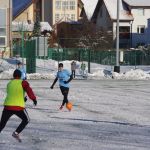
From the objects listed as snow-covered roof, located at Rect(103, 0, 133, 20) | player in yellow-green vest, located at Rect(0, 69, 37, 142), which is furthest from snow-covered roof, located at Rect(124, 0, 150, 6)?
player in yellow-green vest, located at Rect(0, 69, 37, 142)

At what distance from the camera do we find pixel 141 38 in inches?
3219

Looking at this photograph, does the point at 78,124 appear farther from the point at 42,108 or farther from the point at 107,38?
the point at 107,38

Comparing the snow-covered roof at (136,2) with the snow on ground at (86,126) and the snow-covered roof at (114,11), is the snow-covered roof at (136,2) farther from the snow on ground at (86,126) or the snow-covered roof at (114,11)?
the snow on ground at (86,126)

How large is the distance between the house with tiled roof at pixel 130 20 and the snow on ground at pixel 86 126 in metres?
57.3

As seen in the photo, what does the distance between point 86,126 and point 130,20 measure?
218ft

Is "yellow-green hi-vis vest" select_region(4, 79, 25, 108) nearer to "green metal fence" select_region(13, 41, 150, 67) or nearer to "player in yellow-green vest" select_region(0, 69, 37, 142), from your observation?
"player in yellow-green vest" select_region(0, 69, 37, 142)

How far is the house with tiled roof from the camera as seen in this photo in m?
80.1

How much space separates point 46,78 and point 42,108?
2061 centimetres

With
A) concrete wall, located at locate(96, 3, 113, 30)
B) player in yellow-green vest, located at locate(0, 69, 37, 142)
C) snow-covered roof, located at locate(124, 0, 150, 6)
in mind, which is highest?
snow-covered roof, located at locate(124, 0, 150, 6)

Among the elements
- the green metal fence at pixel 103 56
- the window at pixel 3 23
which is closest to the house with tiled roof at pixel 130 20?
the green metal fence at pixel 103 56

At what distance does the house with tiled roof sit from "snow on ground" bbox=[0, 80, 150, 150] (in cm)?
5725

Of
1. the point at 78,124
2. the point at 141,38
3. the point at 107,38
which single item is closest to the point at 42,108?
the point at 78,124

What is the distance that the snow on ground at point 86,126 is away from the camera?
12.5 m

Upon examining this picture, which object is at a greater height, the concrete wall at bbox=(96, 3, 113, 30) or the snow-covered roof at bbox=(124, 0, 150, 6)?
the snow-covered roof at bbox=(124, 0, 150, 6)
